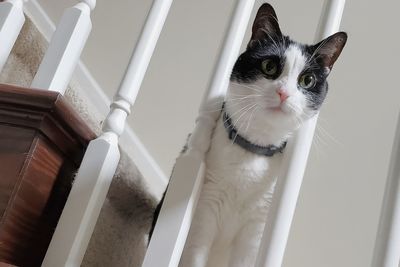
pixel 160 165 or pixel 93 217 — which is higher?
pixel 160 165

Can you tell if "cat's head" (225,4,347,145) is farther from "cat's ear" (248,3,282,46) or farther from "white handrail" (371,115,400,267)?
→ "white handrail" (371,115,400,267)

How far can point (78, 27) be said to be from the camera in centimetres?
75

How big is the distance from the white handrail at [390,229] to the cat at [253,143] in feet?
0.65

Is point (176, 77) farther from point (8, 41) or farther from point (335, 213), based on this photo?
point (8, 41)

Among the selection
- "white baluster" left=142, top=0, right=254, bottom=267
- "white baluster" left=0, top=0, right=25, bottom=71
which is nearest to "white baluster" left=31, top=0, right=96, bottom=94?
"white baluster" left=0, top=0, right=25, bottom=71

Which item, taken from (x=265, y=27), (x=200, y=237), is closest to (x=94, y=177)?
(x=200, y=237)

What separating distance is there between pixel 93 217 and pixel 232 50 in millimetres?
335

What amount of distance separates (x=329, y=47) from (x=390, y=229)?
35 cm

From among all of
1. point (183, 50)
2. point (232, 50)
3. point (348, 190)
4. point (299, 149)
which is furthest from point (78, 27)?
point (348, 190)

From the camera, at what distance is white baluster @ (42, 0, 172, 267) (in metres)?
0.65

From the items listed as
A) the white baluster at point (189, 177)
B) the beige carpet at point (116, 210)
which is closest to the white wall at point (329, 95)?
the beige carpet at point (116, 210)

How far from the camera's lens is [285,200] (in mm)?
609

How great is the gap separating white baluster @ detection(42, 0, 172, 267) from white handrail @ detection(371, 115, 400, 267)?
1.26 feet

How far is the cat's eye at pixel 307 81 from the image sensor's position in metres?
0.84
